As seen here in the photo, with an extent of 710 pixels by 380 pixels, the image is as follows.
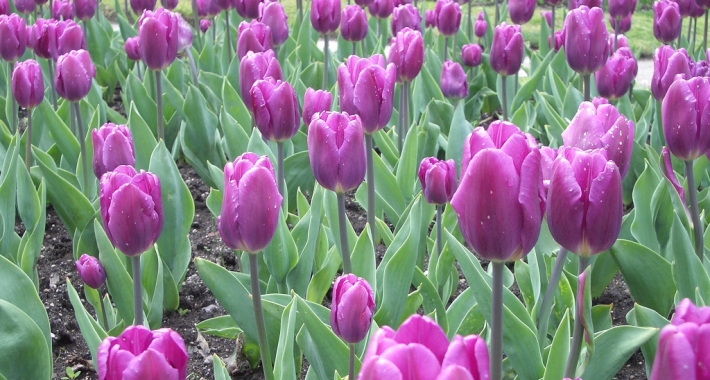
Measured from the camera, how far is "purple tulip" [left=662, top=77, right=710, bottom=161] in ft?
5.05

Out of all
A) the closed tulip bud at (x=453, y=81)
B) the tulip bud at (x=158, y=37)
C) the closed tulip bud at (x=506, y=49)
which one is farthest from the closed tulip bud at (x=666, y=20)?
the tulip bud at (x=158, y=37)

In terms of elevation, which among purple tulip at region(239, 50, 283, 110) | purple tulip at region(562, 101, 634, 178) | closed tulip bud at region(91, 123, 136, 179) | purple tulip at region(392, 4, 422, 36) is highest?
purple tulip at region(562, 101, 634, 178)

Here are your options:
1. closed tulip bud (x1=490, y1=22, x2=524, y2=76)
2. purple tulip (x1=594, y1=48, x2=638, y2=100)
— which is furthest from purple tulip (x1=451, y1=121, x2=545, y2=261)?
closed tulip bud (x1=490, y1=22, x2=524, y2=76)

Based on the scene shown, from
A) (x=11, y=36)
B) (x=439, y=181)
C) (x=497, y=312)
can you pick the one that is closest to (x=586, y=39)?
(x=439, y=181)

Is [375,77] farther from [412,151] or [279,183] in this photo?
[412,151]

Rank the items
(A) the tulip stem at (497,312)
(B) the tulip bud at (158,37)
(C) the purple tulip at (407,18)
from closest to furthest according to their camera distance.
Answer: (A) the tulip stem at (497,312) → (B) the tulip bud at (158,37) → (C) the purple tulip at (407,18)

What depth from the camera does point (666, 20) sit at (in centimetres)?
308

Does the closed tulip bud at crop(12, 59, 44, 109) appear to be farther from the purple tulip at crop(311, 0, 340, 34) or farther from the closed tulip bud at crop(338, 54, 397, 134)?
the closed tulip bud at crop(338, 54, 397, 134)

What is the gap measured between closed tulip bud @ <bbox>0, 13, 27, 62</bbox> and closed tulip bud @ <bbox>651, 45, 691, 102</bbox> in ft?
6.86

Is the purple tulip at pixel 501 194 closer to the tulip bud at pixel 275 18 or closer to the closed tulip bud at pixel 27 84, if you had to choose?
the closed tulip bud at pixel 27 84

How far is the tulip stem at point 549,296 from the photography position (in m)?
1.35

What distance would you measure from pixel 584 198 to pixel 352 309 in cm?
40

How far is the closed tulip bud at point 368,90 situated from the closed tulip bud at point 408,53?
574mm

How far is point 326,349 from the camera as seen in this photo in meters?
1.43
